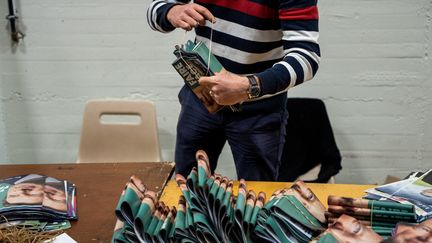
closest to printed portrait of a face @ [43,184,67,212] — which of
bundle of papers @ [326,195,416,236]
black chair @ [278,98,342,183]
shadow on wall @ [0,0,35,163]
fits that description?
bundle of papers @ [326,195,416,236]

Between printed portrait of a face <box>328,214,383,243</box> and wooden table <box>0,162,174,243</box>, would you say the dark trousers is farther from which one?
printed portrait of a face <box>328,214,383,243</box>

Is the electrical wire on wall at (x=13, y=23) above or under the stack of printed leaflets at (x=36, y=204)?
above

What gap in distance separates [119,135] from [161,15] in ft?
2.61

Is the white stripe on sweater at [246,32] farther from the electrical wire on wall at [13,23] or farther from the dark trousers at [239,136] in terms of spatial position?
the electrical wire on wall at [13,23]

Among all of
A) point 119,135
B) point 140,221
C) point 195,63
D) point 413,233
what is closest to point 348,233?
point 413,233

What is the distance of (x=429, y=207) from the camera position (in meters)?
1.13

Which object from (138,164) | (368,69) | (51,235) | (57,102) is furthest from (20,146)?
(368,69)

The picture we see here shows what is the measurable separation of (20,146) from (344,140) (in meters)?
1.73

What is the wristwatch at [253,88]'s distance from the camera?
128 centimetres

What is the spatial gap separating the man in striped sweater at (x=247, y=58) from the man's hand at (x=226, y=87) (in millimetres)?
107

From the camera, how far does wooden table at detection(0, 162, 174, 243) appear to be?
120 cm

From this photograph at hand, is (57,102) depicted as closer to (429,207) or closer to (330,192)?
(330,192)

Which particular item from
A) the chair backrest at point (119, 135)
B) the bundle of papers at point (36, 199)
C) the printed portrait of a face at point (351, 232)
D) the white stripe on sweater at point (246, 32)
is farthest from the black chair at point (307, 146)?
the printed portrait of a face at point (351, 232)

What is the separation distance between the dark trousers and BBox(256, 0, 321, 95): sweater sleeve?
26cm
